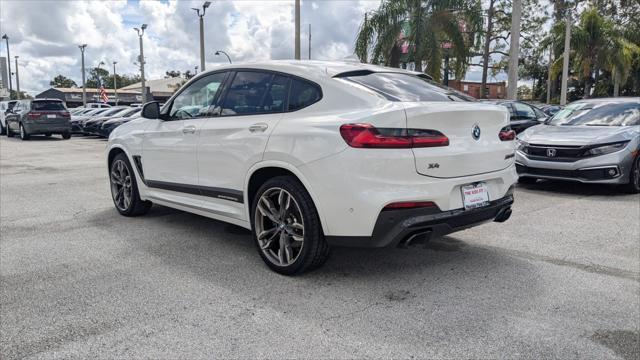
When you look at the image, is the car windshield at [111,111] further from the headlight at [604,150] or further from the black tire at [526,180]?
the headlight at [604,150]

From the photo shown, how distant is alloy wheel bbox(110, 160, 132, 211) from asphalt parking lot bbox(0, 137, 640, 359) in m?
0.32

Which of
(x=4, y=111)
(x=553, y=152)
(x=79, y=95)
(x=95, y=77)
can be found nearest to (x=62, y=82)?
(x=95, y=77)

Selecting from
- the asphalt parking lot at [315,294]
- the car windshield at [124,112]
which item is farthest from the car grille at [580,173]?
the car windshield at [124,112]

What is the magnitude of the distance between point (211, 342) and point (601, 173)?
21.2 ft

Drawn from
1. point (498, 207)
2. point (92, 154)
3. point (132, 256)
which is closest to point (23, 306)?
point (132, 256)

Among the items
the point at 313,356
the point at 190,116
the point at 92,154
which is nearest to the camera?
the point at 313,356

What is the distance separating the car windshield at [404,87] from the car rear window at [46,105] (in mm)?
20297

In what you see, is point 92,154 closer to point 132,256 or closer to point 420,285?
point 132,256

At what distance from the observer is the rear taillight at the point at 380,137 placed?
334 cm

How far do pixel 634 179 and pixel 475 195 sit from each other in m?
5.10

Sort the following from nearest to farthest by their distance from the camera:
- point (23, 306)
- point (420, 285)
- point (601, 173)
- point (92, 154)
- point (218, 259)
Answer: point (23, 306) → point (420, 285) → point (218, 259) → point (601, 173) → point (92, 154)

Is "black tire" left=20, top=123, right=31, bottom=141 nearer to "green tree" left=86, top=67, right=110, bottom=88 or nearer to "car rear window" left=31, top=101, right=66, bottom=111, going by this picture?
"car rear window" left=31, top=101, right=66, bottom=111

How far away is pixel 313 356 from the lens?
275 centimetres

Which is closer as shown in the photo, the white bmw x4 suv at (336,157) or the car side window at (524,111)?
the white bmw x4 suv at (336,157)
